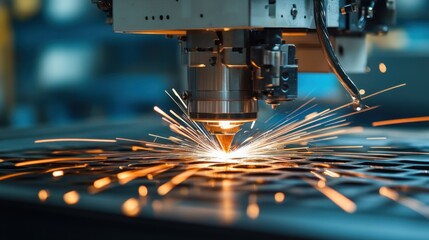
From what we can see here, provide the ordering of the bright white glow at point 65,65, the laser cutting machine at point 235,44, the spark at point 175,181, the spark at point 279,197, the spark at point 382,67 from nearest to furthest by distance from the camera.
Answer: the spark at point 279,197 → the spark at point 175,181 → the laser cutting machine at point 235,44 → the spark at point 382,67 → the bright white glow at point 65,65

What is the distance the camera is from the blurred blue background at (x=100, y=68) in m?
3.52

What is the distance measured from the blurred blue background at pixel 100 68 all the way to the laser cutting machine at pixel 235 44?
1598 millimetres

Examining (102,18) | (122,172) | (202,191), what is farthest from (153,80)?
(202,191)

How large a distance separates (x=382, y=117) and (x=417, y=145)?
1161mm

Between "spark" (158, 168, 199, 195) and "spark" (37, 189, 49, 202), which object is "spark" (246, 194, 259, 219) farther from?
"spark" (37, 189, 49, 202)

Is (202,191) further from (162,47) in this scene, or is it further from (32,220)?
(162,47)

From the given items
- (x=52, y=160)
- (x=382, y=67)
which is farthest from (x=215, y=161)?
(x=382, y=67)

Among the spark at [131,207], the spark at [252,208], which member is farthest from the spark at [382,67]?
the spark at [131,207]

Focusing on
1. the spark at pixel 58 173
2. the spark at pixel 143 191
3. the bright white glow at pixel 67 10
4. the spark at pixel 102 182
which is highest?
the bright white glow at pixel 67 10

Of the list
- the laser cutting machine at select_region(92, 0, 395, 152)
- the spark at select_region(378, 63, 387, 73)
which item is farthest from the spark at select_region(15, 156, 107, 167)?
the spark at select_region(378, 63, 387, 73)

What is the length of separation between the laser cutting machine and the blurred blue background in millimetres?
1598

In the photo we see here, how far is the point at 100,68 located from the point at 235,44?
7.72 feet

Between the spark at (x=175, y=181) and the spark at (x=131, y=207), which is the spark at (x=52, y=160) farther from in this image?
the spark at (x=131, y=207)

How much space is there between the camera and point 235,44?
1.85m
